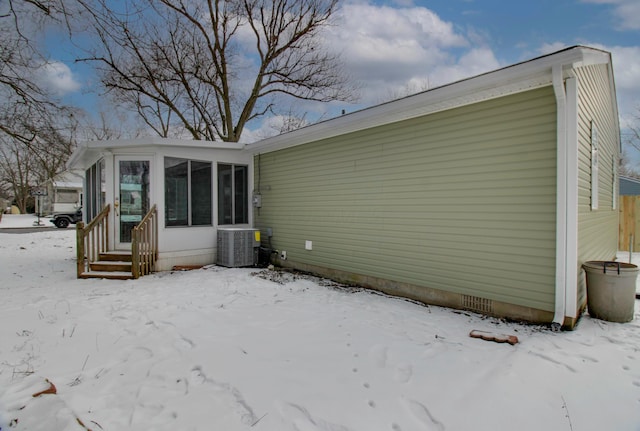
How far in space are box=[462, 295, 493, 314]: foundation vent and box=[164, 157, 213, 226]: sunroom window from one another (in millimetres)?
5418

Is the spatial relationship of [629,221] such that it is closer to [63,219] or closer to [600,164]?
[600,164]

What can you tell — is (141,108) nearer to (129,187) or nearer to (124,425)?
(129,187)

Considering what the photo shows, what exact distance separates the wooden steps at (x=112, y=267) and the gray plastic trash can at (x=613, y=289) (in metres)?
6.94

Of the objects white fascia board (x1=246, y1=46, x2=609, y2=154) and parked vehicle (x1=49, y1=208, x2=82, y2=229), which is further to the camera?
parked vehicle (x1=49, y1=208, x2=82, y2=229)

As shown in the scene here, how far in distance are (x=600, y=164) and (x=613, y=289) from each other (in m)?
2.72

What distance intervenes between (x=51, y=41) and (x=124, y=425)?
6416 millimetres

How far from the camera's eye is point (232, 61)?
14680mm

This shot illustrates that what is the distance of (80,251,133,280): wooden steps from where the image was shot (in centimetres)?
633

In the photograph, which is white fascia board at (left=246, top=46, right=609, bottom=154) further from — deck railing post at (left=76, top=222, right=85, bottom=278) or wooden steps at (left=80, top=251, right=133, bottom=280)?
deck railing post at (left=76, top=222, right=85, bottom=278)

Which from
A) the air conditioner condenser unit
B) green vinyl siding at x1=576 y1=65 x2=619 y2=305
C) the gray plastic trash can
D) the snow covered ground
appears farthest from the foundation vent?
the air conditioner condenser unit

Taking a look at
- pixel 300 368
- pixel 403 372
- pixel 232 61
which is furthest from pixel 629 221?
pixel 232 61

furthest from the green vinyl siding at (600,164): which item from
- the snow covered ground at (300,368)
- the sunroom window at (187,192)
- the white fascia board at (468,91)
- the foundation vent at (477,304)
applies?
the sunroom window at (187,192)

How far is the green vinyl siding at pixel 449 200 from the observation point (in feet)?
12.5

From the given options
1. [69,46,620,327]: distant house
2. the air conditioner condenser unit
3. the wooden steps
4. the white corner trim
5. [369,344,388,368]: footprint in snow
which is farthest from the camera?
the air conditioner condenser unit
